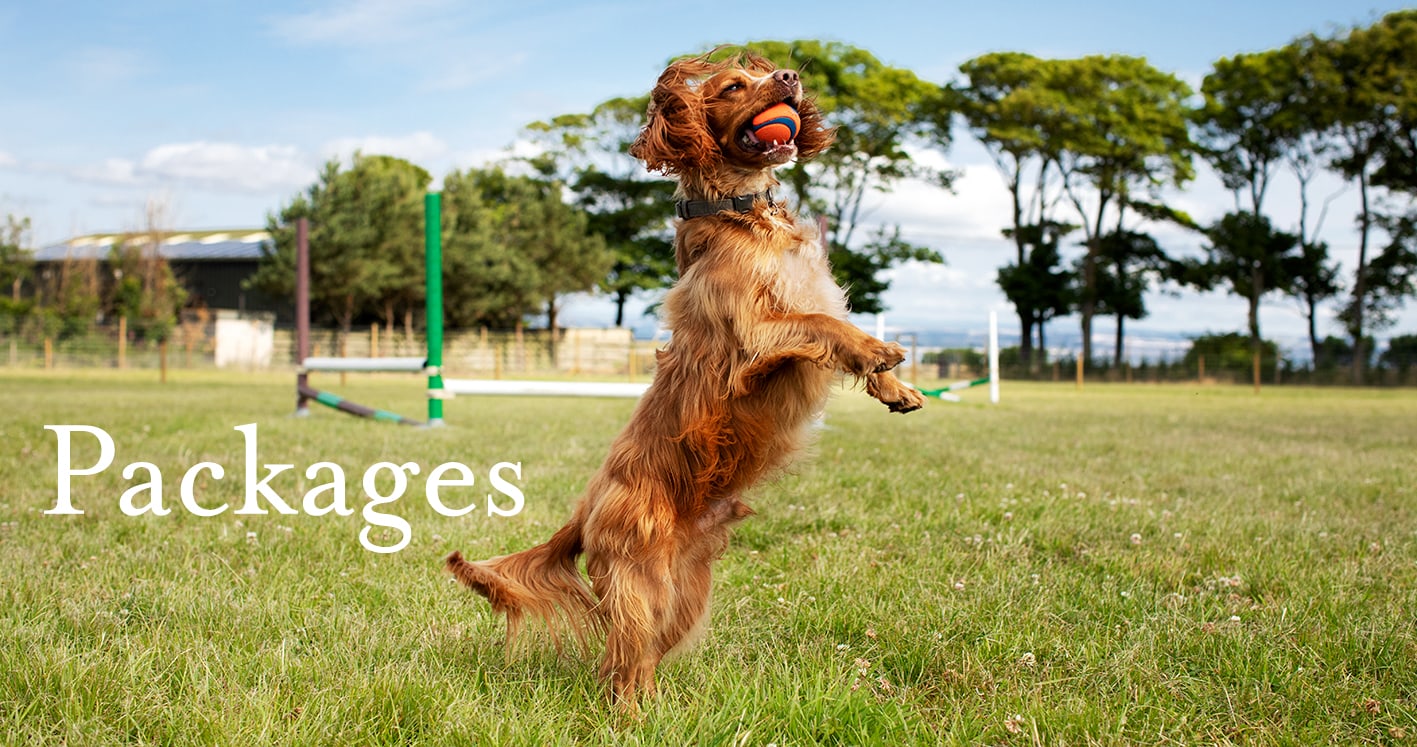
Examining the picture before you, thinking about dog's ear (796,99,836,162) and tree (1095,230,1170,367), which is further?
tree (1095,230,1170,367)

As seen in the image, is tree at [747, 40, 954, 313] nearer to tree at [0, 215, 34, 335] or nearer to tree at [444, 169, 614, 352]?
tree at [444, 169, 614, 352]

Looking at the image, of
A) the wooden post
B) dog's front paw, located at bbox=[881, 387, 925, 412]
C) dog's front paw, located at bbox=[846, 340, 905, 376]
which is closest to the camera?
dog's front paw, located at bbox=[846, 340, 905, 376]

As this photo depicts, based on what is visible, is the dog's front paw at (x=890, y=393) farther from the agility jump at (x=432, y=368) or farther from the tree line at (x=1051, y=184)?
the tree line at (x=1051, y=184)

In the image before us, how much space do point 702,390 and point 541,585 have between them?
694mm

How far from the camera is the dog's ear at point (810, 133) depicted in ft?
9.21

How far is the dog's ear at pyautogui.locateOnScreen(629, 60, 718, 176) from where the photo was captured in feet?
8.43

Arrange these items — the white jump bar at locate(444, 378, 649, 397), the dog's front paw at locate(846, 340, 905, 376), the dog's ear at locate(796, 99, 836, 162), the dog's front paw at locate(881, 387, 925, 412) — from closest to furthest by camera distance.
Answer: the dog's front paw at locate(846, 340, 905, 376) < the dog's front paw at locate(881, 387, 925, 412) < the dog's ear at locate(796, 99, 836, 162) < the white jump bar at locate(444, 378, 649, 397)

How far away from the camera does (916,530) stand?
4.56m

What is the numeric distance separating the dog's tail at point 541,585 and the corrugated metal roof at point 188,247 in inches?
1556

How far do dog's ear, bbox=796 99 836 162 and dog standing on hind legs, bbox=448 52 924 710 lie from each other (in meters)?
0.10

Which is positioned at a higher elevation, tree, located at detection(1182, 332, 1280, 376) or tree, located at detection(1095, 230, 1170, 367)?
A: tree, located at detection(1095, 230, 1170, 367)

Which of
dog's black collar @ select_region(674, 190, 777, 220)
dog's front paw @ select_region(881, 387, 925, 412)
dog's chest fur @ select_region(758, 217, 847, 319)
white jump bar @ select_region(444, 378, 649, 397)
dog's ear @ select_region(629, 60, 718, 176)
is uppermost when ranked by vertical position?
dog's ear @ select_region(629, 60, 718, 176)

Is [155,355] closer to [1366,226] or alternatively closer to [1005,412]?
[1005,412]

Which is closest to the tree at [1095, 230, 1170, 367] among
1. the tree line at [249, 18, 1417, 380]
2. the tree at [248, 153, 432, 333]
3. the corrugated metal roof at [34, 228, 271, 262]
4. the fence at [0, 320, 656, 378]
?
the tree line at [249, 18, 1417, 380]
